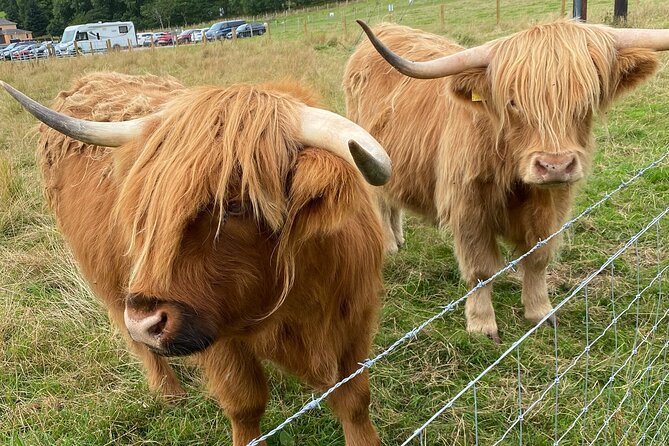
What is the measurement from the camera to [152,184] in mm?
1535

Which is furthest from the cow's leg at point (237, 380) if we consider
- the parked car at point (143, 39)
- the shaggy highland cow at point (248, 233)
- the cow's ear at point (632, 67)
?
the parked car at point (143, 39)

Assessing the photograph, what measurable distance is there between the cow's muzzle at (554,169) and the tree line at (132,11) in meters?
43.3

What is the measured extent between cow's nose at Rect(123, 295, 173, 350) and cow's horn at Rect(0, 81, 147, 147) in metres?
0.57

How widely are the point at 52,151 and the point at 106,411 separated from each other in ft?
4.21

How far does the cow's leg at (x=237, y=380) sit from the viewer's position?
2.07 meters

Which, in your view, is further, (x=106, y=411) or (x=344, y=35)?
(x=344, y=35)

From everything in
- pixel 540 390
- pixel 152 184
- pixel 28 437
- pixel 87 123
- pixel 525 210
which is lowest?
pixel 540 390

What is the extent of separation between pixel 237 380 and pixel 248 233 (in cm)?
78

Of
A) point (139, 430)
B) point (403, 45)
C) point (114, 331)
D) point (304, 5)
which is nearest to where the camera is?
point (139, 430)

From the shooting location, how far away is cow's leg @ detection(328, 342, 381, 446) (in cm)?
216

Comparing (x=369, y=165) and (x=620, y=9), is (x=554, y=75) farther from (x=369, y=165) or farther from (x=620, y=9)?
(x=620, y=9)

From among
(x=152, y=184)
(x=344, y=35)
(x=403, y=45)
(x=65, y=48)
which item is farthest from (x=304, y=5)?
(x=152, y=184)

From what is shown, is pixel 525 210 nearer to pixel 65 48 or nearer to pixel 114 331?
pixel 114 331

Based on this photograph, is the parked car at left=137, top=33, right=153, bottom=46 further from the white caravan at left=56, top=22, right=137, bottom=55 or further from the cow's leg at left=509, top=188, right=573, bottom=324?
the cow's leg at left=509, top=188, right=573, bottom=324
